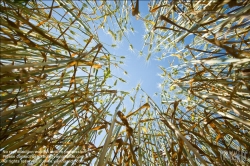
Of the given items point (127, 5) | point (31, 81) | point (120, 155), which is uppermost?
point (127, 5)

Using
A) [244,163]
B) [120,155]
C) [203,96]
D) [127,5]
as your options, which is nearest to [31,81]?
[120,155]

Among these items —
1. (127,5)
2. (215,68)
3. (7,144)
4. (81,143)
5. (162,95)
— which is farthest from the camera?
(162,95)

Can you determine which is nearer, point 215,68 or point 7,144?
point 7,144

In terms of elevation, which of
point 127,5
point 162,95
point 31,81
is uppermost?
point 127,5

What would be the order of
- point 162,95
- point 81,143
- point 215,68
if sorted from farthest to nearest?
point 162,95, point 215,68, point 81,143

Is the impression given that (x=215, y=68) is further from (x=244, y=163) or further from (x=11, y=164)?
(x=11, y=164)

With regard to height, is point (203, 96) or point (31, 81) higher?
point (31, 81)

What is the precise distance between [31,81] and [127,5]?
801 mm

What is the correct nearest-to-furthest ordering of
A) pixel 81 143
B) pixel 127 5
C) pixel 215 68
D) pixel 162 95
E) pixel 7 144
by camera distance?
pixel 7 144
pixel 81 143
pixel 215 68
pixel 127 5
pixel 162 95

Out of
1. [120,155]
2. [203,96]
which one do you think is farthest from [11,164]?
[203,96]

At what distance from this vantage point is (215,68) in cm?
112

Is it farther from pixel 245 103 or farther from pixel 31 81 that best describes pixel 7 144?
pixel 245 103

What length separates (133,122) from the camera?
1231 millimetres

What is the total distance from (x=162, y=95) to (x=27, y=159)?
104 centimetres
